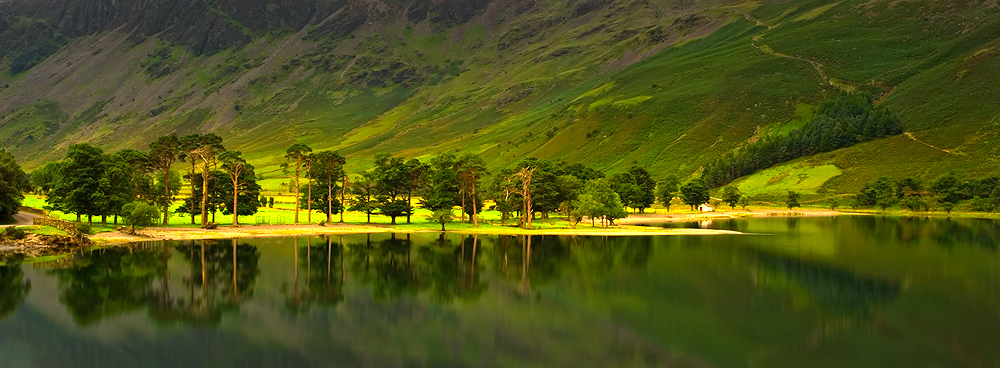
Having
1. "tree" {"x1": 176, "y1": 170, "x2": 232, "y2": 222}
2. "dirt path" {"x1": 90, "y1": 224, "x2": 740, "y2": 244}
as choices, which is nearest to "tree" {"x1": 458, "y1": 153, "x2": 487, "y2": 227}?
"dirt path" {"x1": 90, "y1": 224, "x2": 740, "y2": 244}

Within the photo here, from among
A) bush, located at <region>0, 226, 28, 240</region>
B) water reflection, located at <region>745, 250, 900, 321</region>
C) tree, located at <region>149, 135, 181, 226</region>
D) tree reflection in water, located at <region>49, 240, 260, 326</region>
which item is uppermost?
tree, located at <region>149, 135, 181, 226</region>

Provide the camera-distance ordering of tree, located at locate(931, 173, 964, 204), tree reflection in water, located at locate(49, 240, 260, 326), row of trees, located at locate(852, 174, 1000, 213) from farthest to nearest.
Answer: tree, located at locate(931, 173, 964, 204), row of trees, located at locate(852, 174, 1000, 213), tree reflection in water, located at locate(49, 240, 260, 326)

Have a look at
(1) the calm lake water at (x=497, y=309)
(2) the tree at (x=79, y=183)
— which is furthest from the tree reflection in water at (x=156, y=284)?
(2) the tree at (x=79, y=183)

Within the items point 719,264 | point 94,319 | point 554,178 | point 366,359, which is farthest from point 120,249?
point 554,178

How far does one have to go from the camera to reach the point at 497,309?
45.2 m

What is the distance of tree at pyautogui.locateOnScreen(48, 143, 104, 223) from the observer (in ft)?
278

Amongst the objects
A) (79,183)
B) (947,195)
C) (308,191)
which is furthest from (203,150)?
(947,195)

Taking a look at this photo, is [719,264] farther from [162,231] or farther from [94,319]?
[162,231]

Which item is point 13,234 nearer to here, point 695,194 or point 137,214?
point 137,214

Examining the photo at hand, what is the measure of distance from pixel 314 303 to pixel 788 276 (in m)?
39.9

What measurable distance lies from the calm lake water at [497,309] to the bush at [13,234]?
8.70 m

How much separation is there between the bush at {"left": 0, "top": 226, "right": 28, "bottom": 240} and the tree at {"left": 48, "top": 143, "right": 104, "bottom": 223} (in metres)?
13.4

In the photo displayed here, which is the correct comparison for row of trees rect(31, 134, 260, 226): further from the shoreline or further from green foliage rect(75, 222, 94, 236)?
green foliage rect(75, 222, 94, 236)

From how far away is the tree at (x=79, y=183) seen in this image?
8481cm
